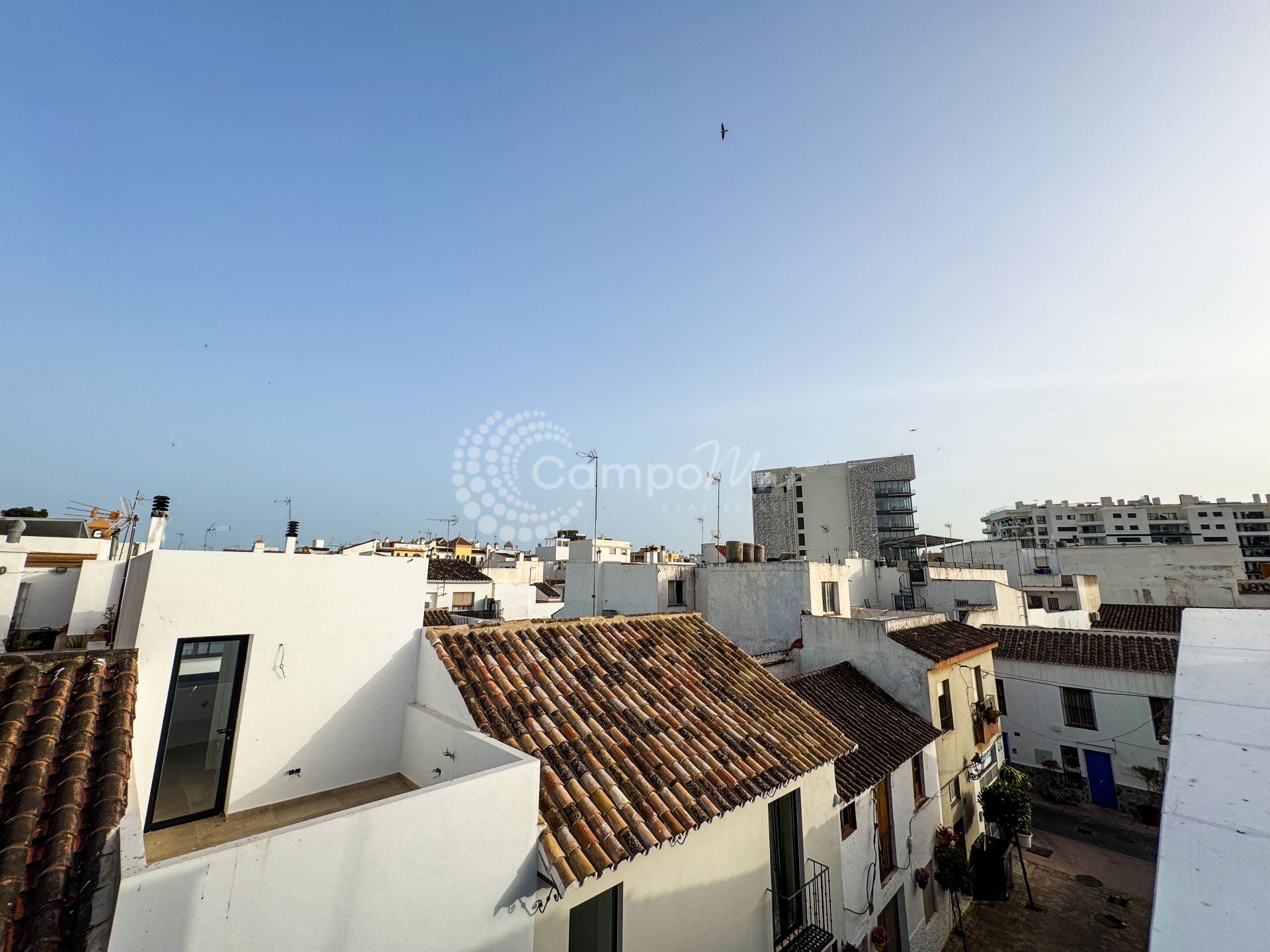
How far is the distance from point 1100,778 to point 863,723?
654 inches

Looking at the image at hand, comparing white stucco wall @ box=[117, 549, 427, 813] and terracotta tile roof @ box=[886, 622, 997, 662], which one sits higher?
white stucco wall @ box=[117, 549, 427, 813]

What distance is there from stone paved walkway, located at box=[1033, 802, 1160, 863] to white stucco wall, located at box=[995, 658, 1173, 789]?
1.85 metres

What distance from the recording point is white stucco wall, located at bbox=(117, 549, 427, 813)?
5.72 meters

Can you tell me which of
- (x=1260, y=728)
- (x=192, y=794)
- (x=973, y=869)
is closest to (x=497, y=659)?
(x=192, y=794)

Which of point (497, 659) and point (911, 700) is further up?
point (497, 659)

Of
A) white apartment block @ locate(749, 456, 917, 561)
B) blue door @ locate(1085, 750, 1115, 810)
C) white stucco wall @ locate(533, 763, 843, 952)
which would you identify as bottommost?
blue door @ locate(1085, 750, 1115, 810)

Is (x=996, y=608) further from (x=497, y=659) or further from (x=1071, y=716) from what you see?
(x=497, y=659)

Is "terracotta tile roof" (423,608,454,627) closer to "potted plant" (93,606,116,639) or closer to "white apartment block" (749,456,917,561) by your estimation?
"potted plant" (93,606,116,639)

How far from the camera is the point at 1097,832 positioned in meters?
19.4

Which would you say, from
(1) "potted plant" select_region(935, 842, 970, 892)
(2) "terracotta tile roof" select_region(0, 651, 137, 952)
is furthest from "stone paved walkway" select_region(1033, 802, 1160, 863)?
(2) "terracotta tile roof" select_region(0, 651, 137, 952)

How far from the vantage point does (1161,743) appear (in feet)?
63.9

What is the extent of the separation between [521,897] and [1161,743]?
83.0 feet

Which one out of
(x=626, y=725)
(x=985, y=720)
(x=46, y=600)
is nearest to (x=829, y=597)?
(x=985, y=720)

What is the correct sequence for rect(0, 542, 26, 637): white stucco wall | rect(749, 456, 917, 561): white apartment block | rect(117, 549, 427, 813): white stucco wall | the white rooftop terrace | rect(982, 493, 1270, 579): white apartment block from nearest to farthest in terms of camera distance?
1. the white rooftop terrace
2. rect(117, 549, 427, 813): white stucco wall
3. rect(0, 542, 26, 637): white stucco wall
4. rect(749, 456, 917, 561): white apartment block
5. rect(982, 493, 1270, 579): white apartment block
